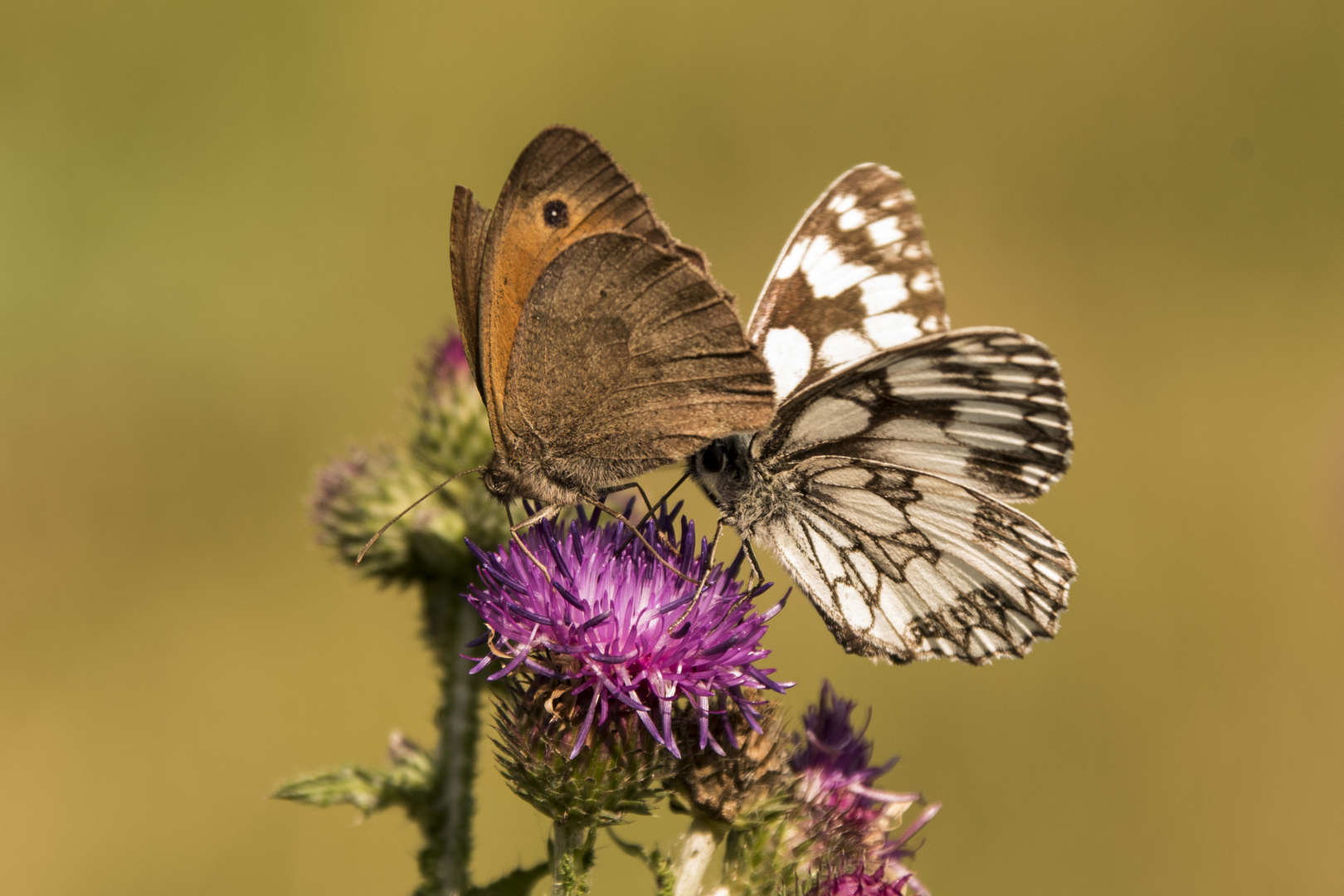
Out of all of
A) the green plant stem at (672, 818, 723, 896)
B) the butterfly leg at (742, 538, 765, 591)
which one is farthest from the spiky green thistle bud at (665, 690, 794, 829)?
the butterfly leg at (742, 538, 765, 591)

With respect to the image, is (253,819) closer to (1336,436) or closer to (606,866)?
(606,866)

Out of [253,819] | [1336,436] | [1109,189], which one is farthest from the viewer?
[1109,189]

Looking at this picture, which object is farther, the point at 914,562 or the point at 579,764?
the point at 914,562

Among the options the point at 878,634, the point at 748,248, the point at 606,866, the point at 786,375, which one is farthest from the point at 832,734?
the point at 748,248

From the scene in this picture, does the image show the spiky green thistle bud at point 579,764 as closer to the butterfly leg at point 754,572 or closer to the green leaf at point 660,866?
the green leaf at point 660,866

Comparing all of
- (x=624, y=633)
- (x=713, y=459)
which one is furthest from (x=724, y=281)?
(x=624, y=633)

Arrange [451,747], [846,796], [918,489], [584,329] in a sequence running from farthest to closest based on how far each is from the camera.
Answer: [451,747] < [918,489] < [846,796] < [584,329]

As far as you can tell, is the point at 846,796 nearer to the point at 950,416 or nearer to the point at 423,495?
the point at 950,416
